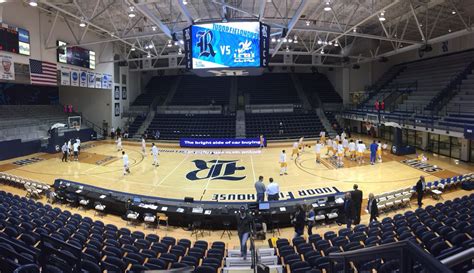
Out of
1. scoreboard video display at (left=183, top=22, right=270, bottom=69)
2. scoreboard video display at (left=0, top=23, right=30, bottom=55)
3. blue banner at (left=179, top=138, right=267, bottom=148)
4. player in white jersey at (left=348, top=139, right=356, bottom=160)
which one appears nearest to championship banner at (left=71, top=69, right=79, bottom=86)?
scoreboard video display at (left=0, top=23, right=30, bottom=55)

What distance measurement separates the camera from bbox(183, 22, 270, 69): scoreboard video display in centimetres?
1434

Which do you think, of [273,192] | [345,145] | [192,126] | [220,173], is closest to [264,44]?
[273,192]

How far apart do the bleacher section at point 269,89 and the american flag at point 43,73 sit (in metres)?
22.9

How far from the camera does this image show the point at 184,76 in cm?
4619

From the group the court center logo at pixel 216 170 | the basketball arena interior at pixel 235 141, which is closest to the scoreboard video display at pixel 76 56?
the basketball arena interior at pixel 235 141

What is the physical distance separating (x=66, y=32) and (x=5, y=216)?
2332 centimetres

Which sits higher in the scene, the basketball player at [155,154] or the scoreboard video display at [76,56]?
the scoreboard video display at [76,56]

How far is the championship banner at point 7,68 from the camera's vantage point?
70.2 feet

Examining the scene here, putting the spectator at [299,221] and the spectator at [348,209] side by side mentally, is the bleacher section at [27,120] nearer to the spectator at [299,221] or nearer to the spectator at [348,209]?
the spectator at [299,221]

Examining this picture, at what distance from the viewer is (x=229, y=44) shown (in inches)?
570

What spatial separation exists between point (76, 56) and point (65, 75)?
7.81ft

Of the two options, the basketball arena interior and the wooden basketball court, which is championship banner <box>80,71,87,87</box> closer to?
the basketball arena interior

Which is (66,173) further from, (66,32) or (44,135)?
(66,32)

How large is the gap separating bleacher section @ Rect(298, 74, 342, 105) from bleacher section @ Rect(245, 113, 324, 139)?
185 inches
